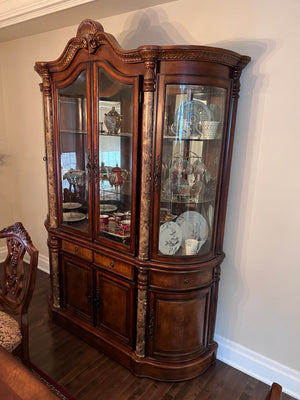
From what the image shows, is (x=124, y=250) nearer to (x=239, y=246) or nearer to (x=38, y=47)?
(x=239, y=246)

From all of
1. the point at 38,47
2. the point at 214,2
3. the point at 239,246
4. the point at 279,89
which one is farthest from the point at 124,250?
the point at 38,47

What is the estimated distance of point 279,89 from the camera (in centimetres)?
170

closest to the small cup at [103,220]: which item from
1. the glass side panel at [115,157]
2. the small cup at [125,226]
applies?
the glass side panel at [115,157]

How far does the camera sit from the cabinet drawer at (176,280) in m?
1.83

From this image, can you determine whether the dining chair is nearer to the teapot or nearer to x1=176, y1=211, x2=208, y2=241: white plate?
the teapot

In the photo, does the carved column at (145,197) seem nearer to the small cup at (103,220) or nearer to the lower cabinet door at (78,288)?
the small cup at (103,220)

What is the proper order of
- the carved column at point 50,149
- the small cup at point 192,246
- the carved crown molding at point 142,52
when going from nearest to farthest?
1. the carved crown molding at point 142,52
2. the small cup at point 192,246
3. the carved column at point 50,149

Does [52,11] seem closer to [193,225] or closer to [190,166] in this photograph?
[190,166]

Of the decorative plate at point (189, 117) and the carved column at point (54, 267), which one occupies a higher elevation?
the decorative plate at point (189, 117)

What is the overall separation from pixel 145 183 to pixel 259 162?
748mm

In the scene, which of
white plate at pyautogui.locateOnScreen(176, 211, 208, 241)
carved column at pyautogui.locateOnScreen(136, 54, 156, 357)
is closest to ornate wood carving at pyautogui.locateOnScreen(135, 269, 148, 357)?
carved column at pyautogui.locateOnScreen(136, 54, 156, 357)

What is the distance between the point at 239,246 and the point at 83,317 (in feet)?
4.46

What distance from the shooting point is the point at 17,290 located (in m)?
1.74

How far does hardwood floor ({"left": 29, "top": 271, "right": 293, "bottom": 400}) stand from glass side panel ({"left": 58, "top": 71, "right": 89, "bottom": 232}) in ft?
3.13
